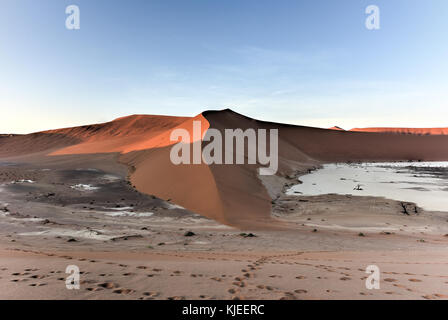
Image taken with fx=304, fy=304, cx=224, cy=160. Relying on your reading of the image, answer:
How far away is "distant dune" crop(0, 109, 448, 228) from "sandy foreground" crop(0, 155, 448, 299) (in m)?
1.42

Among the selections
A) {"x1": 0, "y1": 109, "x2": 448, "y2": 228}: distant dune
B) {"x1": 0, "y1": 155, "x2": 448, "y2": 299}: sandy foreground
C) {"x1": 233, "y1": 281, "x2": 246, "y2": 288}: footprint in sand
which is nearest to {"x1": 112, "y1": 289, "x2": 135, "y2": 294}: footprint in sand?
{"x1": 0, "y1": 155, "x2": 448, "y2": 299}: sandy foreground

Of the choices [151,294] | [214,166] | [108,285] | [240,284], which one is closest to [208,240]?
[240,284]

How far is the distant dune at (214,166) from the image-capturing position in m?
15.3

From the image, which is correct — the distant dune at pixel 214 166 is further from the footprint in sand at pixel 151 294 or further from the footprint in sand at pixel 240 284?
the footprint in sand at pixel 151 294

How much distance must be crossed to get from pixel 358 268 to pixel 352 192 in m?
16.1

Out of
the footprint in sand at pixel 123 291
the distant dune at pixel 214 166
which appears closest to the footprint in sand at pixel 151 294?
the footprint in sand at pixel 123 291

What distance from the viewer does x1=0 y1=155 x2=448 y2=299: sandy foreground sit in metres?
4.63

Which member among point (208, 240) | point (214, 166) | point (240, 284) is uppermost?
point (214, 166)

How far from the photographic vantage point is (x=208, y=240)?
9.07 meters

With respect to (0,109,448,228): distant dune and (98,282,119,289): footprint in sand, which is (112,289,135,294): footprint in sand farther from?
(0,109,448,228): distant dune

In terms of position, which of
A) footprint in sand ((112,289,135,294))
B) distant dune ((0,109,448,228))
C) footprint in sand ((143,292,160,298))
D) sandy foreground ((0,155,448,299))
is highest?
distant dune ((0,109,448,228))

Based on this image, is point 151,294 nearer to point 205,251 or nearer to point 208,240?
point 205,251

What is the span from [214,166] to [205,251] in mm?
11627
